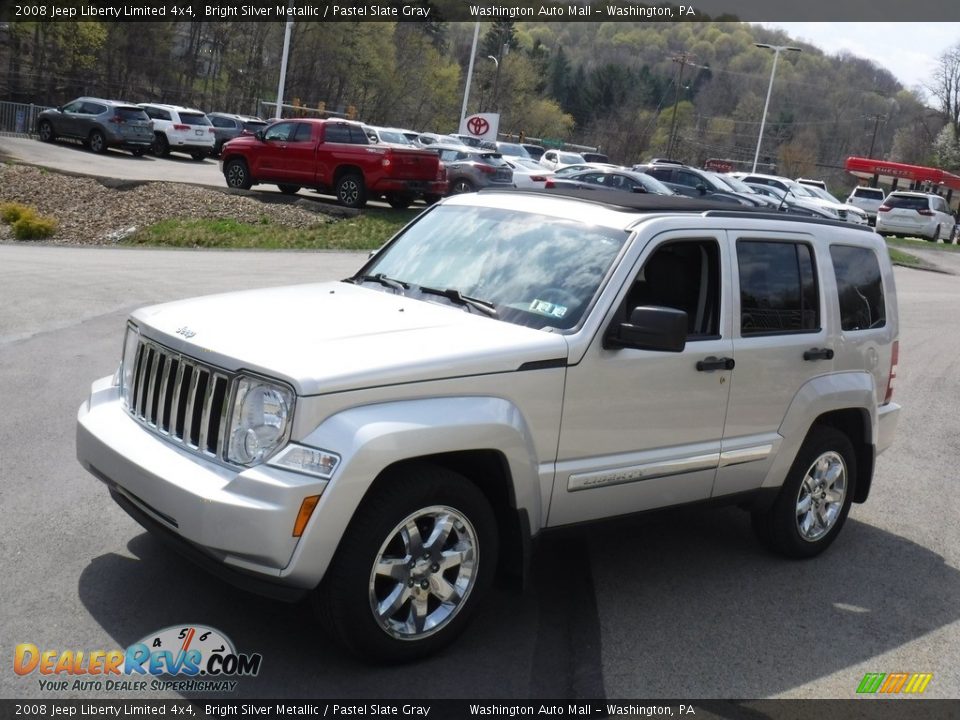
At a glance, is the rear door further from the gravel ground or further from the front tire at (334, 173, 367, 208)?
the front tire at (334, 173, 367, 208)

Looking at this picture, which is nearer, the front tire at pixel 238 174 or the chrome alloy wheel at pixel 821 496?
the chrome alloy wheel at pixel 821 496

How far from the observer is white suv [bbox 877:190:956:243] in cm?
3753

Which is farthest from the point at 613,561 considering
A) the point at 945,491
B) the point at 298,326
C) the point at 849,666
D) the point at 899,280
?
the point at 899,280

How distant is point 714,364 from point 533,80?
3807 inches

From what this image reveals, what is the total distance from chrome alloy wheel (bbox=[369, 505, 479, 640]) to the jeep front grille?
2.63ft

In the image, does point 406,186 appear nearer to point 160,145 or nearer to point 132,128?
point 132,128

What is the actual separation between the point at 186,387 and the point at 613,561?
2621mm

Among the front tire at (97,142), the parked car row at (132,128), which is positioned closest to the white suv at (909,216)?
the parked car row at (132,128)

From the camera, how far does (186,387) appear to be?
4.34m

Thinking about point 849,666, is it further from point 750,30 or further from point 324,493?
point 750,30

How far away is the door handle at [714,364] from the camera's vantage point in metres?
5.18

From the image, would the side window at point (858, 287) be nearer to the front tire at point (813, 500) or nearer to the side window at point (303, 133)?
the front tire at point (813, 500)

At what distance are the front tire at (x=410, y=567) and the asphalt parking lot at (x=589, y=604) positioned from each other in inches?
6.8

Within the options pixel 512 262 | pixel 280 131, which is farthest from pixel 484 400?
pixel 280 131
